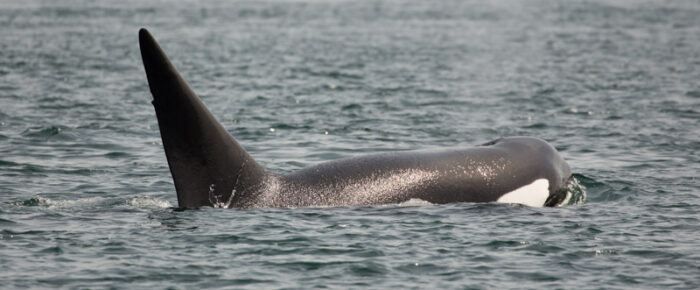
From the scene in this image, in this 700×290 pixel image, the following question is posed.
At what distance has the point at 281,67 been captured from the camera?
3588cm

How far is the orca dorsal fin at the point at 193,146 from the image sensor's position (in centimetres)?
1103

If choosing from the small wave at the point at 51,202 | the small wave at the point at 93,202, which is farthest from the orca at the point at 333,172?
the small wave at the point at 51,202

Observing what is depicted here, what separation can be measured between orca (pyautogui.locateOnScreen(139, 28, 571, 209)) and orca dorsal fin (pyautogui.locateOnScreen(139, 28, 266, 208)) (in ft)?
0.04

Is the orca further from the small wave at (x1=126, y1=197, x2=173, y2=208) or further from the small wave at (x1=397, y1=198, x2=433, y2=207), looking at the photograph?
the small wave at (x1=126, y1=197, x2=173, y2=208)

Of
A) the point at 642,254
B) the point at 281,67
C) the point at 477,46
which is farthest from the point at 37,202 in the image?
the point at 477,46

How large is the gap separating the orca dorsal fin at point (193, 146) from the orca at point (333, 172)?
0.5 inches

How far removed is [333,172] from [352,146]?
6.84 m

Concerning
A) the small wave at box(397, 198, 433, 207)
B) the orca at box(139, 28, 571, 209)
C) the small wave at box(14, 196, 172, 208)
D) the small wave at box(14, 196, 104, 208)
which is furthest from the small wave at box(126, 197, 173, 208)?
the small wave at box(397, 198, 433, 207)

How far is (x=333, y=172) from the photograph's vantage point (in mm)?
12656

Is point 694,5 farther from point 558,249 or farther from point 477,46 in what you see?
point 558,249

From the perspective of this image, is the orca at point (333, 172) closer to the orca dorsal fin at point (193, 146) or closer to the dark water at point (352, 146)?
the orca dorsal fin at point (193, 146)

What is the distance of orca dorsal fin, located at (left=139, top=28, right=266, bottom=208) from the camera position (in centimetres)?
1103

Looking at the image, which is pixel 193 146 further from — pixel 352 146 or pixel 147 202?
pixel 352 146

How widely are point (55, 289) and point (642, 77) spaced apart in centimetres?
2576
